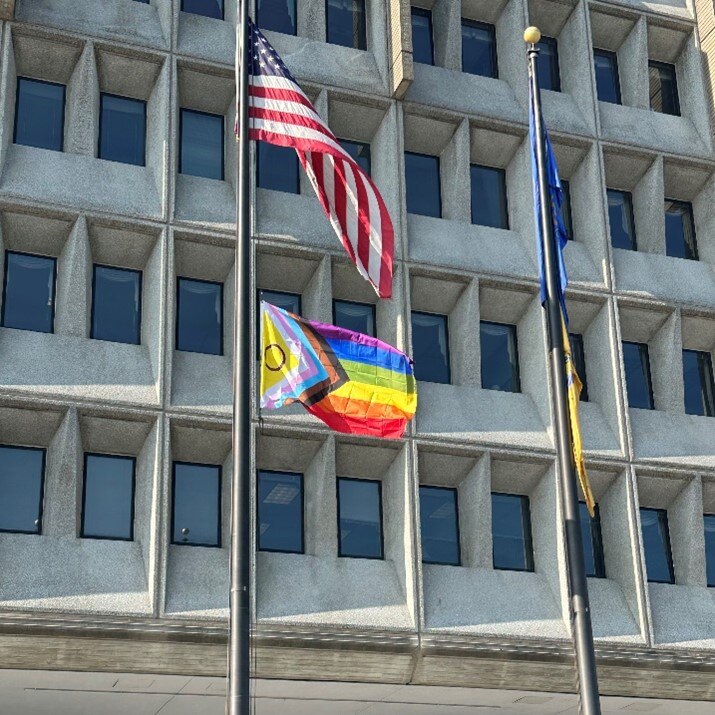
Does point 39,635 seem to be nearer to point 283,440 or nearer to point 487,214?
point 283,440

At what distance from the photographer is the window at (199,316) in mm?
26844

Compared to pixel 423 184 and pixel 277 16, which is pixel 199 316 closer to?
pixel 423 184

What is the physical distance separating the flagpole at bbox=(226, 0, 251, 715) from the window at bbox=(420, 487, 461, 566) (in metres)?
10.2

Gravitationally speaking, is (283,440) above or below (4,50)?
below

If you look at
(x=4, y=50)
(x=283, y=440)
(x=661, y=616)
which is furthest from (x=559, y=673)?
(x=4, y=50)

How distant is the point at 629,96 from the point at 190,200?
43.5 feet

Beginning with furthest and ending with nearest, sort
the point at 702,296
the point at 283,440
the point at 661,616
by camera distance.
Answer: the point at 702,296, the point at 661,616, the point at 283,440

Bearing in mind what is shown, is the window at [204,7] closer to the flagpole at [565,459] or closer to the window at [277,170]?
the window at [277,170]

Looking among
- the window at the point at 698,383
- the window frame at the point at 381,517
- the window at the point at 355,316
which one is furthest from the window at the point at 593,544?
the window at the point at 355,316

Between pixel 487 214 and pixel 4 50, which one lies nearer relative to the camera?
pixel 4 50

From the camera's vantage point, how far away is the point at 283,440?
84.1 feet

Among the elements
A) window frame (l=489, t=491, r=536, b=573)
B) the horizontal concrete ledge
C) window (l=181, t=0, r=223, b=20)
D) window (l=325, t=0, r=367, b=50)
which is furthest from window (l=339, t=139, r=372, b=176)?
the horizontal concrete ledge

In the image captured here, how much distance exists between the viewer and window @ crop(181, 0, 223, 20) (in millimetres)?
29438

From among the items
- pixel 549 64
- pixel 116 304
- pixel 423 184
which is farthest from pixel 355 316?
pixel 549 64
